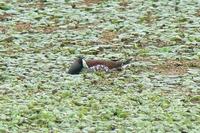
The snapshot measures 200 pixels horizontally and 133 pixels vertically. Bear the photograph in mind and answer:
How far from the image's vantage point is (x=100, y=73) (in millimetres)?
10164

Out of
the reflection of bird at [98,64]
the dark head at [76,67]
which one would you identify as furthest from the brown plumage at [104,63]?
the dark head at [76,67]

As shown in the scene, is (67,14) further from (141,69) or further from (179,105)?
(179,105)

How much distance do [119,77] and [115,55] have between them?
3.92 feet

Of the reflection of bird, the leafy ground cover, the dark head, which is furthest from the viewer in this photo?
the reflection of bird

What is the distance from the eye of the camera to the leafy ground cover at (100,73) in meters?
8.33

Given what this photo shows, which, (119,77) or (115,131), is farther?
(119,77)

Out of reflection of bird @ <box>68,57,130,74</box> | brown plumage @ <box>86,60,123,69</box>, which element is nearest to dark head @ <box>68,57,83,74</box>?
reflection of bird @ <box>68,57,130,74</box>

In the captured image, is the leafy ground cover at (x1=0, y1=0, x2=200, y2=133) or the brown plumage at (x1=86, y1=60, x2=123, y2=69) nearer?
the leafy ground cover at (x1=0, y1=0, x2=200, y2=133)

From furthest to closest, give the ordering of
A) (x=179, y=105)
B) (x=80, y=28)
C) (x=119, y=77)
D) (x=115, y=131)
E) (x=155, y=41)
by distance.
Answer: (x=80, y=28), (x=155, y=41), (x=119, y=77), (x=179, y=105), (x=115, y=131)

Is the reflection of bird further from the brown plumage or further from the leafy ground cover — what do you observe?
the leafy ground cover

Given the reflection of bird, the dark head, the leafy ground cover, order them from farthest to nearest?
1. the reflection of bird
2. the dark head
3. the leafy ground cover

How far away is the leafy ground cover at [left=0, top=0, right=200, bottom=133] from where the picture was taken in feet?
27.3

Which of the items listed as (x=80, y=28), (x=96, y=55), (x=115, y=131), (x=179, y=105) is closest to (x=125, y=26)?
(x=80, y=28)

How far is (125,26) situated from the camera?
13.0 meters
